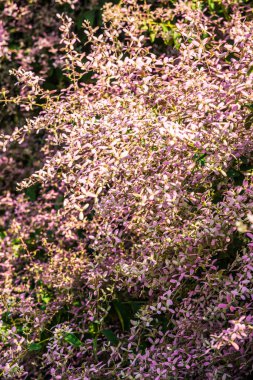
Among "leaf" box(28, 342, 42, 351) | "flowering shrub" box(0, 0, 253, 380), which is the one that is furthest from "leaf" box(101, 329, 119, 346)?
"leaf" box(28, 342, 42, 351)

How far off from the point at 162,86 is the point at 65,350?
1342mm

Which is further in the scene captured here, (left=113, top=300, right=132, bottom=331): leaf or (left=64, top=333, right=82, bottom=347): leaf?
(left=113, top=300, right=132, bottom=331): leaf

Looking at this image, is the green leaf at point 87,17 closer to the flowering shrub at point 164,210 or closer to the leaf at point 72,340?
the flowering shrub at point 164,210

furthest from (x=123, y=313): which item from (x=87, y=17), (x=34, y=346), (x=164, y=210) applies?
(x=87, y=17)

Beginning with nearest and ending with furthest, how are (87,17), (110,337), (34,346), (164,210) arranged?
(164,210) < (110,337) < (34,346) < (87,17)

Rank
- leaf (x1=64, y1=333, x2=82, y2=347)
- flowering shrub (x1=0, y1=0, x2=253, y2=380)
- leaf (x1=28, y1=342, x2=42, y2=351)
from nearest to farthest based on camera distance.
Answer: flowering shrub (x1=0, y1=0, x2=253, y2=380) → leaf (x1=64, y1=333, x2=82, y2=347) → leaf (x1=28, y1=342, x2=42, y2=351)

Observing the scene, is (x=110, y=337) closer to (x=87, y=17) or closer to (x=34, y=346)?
(x=34, y=346)

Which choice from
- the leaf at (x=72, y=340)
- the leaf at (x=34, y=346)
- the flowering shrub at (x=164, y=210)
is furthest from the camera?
the leaf at (x=34, y=346)

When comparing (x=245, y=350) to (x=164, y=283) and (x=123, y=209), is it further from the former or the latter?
(x=123, y=209)

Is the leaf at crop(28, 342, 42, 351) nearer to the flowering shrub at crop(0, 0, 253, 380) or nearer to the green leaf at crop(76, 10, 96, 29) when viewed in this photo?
the flowering shrub at crop(0, 0, 253, 380)

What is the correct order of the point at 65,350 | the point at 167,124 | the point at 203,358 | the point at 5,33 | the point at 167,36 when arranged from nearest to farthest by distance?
the point at 167,124
the point at 203,358
the point at 65,350
the point at 167,36
the point at 5,33

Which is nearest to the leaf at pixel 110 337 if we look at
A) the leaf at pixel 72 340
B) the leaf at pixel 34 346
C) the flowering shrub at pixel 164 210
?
the flowering shrub at pixel 164 210

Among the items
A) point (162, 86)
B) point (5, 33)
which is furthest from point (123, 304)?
point (5, 33)

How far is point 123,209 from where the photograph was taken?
3031 millimetres
